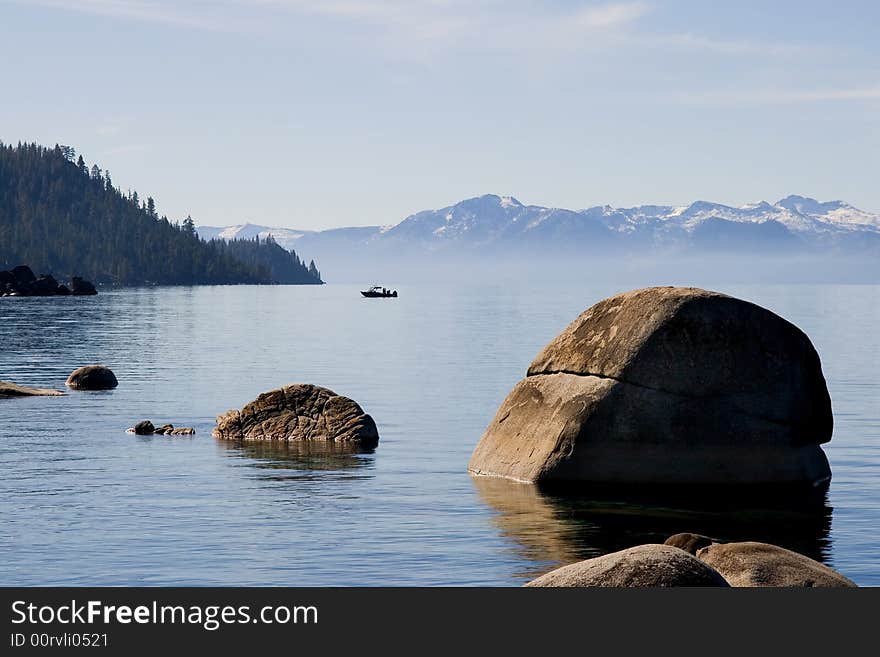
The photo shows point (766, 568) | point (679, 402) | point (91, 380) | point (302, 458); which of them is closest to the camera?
point (766, 568)

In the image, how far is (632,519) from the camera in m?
23.3

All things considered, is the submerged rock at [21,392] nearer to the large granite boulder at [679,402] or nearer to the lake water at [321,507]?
the lake water at [321,507]

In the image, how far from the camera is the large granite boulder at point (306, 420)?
34906 millimetres

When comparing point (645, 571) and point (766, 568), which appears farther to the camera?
point (766, 568)

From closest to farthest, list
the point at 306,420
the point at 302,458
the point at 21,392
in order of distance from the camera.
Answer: the point at 302,458 < the point at 306,420 < the point at 21,392

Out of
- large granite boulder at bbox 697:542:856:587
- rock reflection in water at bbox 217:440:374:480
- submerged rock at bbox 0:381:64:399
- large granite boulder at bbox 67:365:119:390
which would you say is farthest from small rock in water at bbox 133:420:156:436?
large granite boulder at bbox 697:542:856:587

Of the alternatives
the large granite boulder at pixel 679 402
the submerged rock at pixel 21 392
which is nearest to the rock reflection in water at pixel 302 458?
the large granite boulder at pixel 679 402

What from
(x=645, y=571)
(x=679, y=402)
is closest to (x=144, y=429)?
(x=679, y=402)

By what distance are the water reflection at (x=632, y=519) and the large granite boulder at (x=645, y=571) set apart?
14.4 ft

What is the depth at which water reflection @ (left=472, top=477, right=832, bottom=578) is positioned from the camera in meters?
21.1

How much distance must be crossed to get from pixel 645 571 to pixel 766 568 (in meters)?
2.52

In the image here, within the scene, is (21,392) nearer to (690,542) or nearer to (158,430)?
(158,430)

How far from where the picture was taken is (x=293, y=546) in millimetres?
20969
